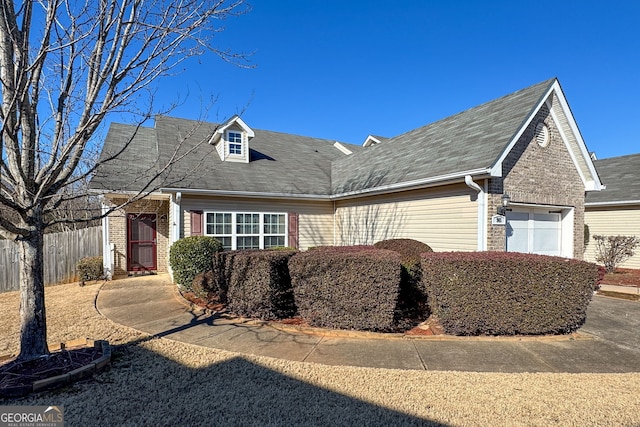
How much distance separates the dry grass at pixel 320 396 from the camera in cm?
309

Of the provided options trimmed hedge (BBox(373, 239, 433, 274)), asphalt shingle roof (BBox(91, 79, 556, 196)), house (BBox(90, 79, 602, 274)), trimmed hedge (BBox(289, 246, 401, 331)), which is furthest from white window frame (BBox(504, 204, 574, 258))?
trimmed hedge (BBox(289, 246, 401, 331))

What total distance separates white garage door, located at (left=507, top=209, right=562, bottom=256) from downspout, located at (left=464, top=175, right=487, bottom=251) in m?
1.32

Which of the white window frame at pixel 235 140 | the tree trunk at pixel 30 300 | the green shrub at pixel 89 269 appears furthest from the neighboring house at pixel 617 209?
the green shrub at pixel 89 269

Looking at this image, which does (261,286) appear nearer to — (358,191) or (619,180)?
(358,191)

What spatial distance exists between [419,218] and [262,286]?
16.8 ft

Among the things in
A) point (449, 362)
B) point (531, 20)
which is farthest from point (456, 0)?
point (449, 362)

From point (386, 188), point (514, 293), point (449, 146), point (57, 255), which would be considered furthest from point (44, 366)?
point (449, 146)

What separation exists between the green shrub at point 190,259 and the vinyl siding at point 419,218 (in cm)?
531

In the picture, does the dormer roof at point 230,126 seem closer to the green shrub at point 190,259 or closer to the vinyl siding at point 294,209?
the vinyl siding at point 294,209

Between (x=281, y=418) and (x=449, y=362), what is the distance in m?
2.58

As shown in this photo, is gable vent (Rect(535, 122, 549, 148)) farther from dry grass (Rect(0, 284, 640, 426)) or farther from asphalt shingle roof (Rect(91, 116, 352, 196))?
asphalt shingle roof (Rect(91, 116, 352, 196))

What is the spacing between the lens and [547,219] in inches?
367

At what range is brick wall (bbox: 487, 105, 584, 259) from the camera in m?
7.59

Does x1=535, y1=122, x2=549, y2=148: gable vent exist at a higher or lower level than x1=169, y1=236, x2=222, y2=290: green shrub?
higher
